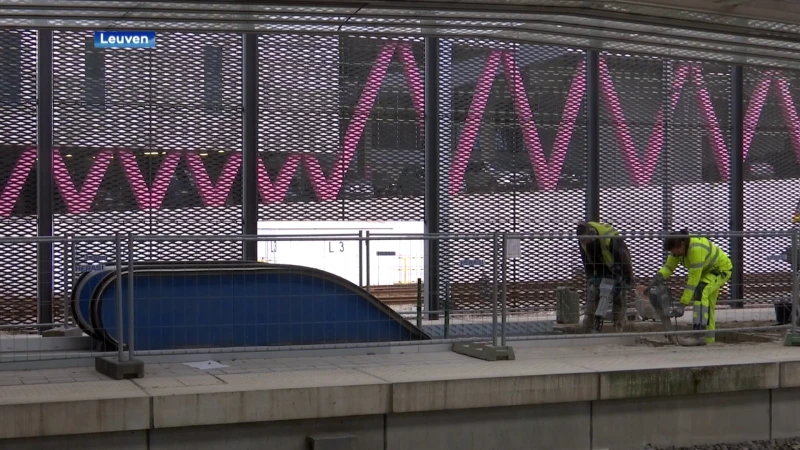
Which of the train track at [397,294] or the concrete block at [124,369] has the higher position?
the train track at [397,294]

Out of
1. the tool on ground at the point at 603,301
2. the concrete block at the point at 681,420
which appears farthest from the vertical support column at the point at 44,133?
the concrete block at the point at 681,420

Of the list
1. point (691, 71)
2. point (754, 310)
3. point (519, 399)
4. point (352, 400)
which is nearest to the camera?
point (352, 400)

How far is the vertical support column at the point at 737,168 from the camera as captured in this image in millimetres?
18078

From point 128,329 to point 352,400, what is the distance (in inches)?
85.8

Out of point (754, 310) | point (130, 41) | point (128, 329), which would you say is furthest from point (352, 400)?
point (130, 41)

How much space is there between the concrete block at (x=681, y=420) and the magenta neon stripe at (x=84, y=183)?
8295 mm

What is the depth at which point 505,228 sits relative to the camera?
17.0 metres

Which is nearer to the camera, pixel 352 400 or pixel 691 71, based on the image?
pixel 352 400

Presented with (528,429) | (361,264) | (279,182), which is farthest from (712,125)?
(528,429)

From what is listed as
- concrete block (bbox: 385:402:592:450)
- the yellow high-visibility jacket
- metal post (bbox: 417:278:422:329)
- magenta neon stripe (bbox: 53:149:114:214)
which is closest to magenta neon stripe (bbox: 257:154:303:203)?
magenta neon stripe (bbox: 53:149:114:214)

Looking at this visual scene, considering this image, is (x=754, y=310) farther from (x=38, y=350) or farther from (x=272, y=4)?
(x=38, y=350)

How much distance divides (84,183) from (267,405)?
771 centimetres

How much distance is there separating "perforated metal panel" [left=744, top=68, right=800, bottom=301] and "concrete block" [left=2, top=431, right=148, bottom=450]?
13099mm

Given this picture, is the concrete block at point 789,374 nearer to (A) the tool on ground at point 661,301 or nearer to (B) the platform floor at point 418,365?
(B) the platform floor at point 418,365
